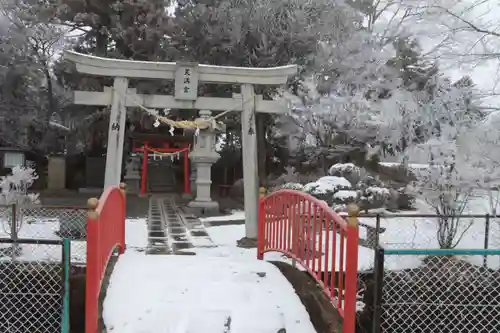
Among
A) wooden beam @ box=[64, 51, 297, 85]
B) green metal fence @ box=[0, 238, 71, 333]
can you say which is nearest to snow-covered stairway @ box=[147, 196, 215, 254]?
green metal fence @ box=[0, 238, 71, 333]

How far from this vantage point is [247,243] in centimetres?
838

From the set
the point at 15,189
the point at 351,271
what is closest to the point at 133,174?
the point at 15,189

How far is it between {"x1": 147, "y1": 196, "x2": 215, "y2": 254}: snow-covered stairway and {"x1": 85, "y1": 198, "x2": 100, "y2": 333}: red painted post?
3798 millimetres

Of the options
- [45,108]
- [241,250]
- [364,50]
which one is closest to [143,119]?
[45,108]

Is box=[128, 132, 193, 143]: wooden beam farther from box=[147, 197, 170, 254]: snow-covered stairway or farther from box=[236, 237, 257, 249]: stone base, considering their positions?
box=[236, 237, 257, 249]: stone base

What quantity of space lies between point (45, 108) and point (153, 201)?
26.4ft

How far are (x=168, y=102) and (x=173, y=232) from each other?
2.77 metres

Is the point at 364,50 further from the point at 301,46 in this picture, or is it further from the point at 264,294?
the point at 264,294

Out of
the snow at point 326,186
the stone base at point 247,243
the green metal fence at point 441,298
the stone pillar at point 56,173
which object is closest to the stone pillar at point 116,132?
the stone base at point 247,243

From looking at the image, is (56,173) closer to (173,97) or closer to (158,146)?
(158,146)

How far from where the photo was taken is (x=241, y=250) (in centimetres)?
790

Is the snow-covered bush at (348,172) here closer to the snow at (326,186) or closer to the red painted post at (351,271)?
the snow at (326,186)

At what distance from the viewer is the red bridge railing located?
348cm

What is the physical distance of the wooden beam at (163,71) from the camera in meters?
8.47
